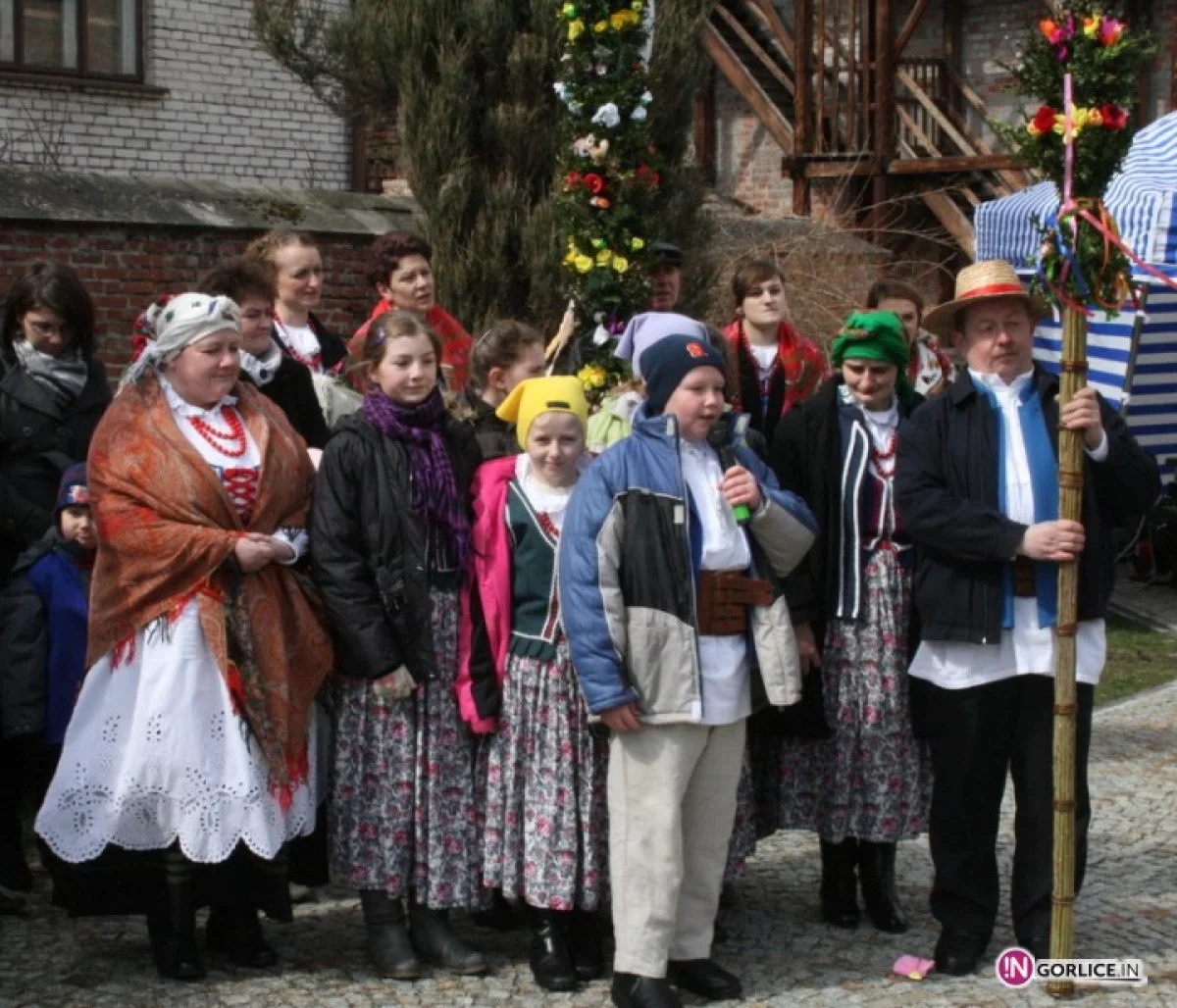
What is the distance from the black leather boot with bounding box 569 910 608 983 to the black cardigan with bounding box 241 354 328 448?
1.75 meters

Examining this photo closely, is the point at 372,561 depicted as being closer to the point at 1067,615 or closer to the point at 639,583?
the point at 639,583

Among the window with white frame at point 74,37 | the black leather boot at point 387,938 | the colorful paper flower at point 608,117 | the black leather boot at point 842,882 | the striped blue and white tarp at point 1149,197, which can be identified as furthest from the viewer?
the window with white frame at point 74,37

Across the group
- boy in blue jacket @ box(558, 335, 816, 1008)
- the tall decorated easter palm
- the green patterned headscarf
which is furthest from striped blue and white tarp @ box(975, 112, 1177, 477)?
boy in blue jacket @ box(558, 335, 816, 1008)

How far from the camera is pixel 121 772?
4.95 meters

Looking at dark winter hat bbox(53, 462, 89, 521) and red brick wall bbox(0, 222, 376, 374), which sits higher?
red brick wall bbox(0, 222, 376, 374)

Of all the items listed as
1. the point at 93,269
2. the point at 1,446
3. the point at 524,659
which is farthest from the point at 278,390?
the point at 93,269

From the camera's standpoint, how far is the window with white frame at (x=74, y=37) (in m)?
14.4

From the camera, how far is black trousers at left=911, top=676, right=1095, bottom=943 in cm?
518

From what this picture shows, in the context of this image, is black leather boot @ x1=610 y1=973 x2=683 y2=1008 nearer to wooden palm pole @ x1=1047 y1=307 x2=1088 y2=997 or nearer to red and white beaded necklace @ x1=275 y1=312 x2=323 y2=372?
wooden palm pole @ x1=1047 y1=307 x2=1088 y2=997

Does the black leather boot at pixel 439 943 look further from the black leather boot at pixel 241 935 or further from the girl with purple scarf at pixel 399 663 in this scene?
the black leather boot at pixel 241 935

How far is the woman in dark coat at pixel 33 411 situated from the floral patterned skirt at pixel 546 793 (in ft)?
5.49

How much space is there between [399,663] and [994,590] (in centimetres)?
166

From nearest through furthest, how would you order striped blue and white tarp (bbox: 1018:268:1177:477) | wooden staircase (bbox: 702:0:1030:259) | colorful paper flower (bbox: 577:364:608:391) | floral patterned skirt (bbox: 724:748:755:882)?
floral patterned skirt (bbox: 724:748:755:882) → colorful paper flower (bbox: 577:364:608:391) → striped blue and white tarp (bbox: 1018:268:1177:477) → wooden staircase (bbox: 702:0:1030:259)

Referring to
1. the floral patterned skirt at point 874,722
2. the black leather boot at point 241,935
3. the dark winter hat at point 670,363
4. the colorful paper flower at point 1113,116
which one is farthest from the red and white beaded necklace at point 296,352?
the colorful paper flower at point 1113,116
